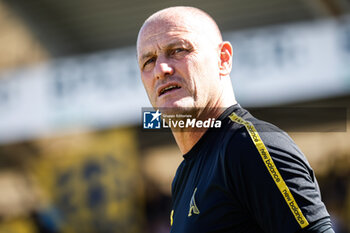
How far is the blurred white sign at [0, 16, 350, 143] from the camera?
673 cm

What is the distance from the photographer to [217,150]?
1793 millimetres

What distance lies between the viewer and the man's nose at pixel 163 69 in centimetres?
201

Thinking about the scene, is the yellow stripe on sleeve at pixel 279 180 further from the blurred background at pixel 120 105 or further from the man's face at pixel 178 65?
the blurred background at pixel 120 105

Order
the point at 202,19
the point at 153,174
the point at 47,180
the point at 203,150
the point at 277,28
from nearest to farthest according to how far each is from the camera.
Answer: the point at 203,150, the point at 202,19, the point at 277,28, the point at 47,180, the point at 153,174

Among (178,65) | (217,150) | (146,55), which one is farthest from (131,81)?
(217,150)

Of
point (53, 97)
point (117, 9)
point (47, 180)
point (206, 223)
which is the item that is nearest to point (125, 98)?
point (53, 97)

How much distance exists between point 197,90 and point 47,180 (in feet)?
23.3

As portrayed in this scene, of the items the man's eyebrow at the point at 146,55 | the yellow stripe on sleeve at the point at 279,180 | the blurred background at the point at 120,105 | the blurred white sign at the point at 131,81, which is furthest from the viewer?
the blurred background at the point at 120,105

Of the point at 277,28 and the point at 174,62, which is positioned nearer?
the point at 174,62

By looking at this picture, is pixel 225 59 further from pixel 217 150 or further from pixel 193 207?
pixel 193 207

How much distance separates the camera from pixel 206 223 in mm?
1658

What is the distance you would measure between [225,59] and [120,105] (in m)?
5.53

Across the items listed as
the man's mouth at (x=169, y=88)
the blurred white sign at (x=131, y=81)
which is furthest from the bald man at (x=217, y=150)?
the blurred white sign at (x=131, y=81)

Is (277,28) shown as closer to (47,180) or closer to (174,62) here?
(47,180)
